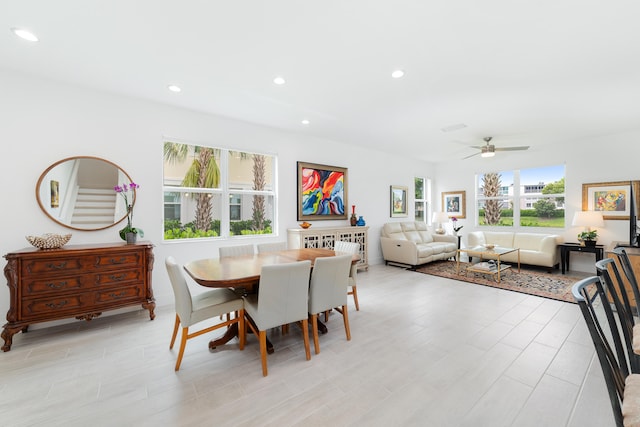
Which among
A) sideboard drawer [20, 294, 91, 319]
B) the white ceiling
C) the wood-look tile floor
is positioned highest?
the white ceiling

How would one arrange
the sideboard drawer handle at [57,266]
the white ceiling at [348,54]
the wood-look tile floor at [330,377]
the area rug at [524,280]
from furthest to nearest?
the area rug at [524,280] → the sideboard drawer handle at [57,266] → the white ceiling at [348,54] → the wood-look tile floor at [330,377]

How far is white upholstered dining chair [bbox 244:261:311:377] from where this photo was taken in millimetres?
2117

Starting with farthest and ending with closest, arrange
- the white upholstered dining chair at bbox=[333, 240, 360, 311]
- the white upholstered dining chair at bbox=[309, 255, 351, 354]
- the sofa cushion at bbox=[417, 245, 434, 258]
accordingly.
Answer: the sofa cushion at bbox=[417, 245, 434, 258], the white upholstered dining chair at bbox=[333, 240, 360, 311], the white upholstered dining chair at bbox=[309, 255, 351, 354]

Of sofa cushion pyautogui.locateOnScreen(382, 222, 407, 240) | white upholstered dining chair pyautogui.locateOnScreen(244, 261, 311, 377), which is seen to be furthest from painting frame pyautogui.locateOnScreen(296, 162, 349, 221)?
white upholstered dining chair pyautogui.locateOnScreen(244, 261, 311, 377)

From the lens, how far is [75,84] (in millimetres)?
3107

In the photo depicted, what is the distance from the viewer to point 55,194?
3049 mm

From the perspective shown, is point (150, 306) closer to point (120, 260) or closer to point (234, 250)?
point (120, 260)

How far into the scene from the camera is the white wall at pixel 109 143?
2.85 meters

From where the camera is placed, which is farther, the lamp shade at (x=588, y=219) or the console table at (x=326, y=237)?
the lamp shade at (x=588, y=219)

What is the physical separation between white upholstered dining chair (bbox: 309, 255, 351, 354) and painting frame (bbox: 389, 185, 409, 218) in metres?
4.50

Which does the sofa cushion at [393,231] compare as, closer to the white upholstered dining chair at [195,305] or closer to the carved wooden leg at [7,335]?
the white upholstered dining chair at [195,305]

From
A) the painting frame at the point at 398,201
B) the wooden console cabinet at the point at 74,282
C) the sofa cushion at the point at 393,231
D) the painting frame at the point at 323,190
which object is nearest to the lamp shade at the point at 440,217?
the painting frame at the point at 398,201

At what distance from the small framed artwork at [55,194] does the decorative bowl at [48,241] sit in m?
0.40

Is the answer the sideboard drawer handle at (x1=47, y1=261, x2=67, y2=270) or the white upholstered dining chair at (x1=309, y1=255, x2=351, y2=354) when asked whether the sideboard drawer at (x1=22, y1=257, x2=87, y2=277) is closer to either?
the sideboard drawer handle at (x1=47, y1=261, x2=67, y2=270)
